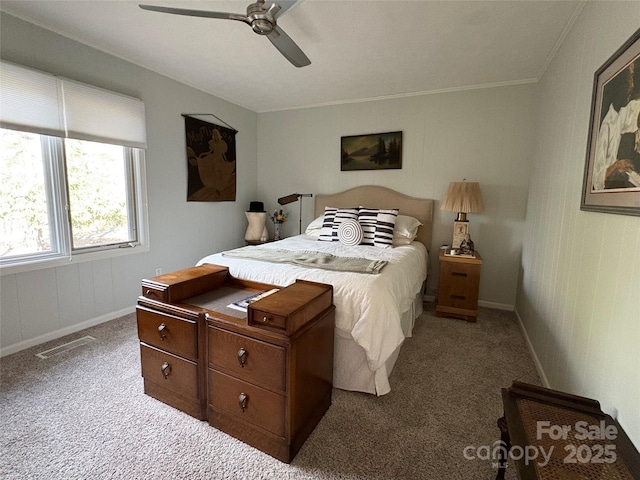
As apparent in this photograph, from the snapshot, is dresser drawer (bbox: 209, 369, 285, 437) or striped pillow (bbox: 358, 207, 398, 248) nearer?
dresser drawer (bbox: 209, 369, 285, 437)

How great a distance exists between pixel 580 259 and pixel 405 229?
1.73 metres

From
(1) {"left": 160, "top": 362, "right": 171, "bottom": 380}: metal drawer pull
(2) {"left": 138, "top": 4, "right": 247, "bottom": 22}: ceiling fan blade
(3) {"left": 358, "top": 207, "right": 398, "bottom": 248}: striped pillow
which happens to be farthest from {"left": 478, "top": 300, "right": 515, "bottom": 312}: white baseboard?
(2) {"left": 138, "top": 4, "right": 247, "bottom": 22}: ceiling fan blade

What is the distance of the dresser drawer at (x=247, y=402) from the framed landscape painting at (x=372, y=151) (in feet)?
9.97

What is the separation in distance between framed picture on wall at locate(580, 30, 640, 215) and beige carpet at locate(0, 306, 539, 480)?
1292mm

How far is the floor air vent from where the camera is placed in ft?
7.57

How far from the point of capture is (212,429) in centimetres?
162

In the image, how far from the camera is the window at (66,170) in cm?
224

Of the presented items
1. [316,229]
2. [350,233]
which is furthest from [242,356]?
[316,229]

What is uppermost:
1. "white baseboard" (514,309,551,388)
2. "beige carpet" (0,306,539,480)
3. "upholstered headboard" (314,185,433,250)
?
"upholstered headboard" (314,185,433,250)

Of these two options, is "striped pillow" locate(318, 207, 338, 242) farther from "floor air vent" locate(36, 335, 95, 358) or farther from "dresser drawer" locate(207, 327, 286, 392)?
"floor air vent" locate(36, 335, 95, 358)

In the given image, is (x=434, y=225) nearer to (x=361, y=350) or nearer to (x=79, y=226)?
(x=361, y=350)

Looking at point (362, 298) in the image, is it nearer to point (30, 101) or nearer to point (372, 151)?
point (372, 151)

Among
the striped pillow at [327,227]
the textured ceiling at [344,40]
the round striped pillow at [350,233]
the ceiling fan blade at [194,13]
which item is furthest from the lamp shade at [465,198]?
the ceiling fan blade at [194,13]

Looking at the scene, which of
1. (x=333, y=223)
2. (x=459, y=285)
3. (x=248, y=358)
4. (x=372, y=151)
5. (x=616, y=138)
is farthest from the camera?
(x=372, y=151)
